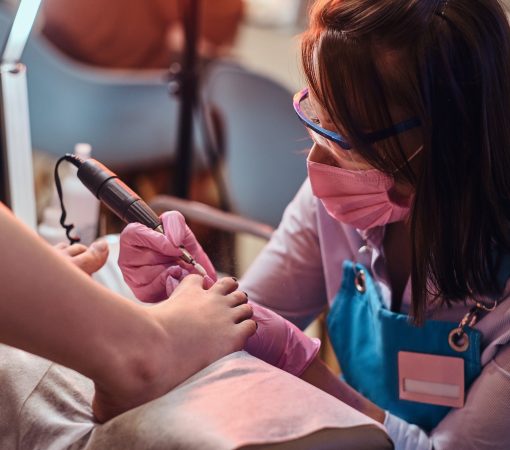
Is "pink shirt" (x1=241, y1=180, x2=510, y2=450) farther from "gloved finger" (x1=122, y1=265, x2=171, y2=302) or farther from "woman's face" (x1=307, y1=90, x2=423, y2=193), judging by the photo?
"gloved finger" (x1=122, y1=265, x2=171, y2=302)

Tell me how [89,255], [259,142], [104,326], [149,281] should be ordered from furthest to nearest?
[259,142] → [89,255] → [149,281] → [104,326]

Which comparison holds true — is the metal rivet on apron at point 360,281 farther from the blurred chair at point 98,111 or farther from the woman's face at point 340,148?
the blurred chair at point 98,111

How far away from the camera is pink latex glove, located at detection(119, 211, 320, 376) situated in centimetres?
101

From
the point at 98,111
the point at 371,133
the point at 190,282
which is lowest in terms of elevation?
the point at 98,111

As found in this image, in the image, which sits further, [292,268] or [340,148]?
[292,268]

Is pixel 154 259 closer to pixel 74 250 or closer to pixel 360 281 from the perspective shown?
pixel 74 250

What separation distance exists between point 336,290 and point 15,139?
21.7 inches

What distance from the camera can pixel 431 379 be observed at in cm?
126

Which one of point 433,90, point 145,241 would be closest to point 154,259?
point 145,241

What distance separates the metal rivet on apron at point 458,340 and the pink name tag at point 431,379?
0.02m

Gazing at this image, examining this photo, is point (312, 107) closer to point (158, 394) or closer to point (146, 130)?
point (158, 394)

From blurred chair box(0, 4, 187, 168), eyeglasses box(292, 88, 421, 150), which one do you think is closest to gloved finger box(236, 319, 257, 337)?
eyeglasses box(292, 88, 421, 150)

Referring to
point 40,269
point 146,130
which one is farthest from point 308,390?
point 146,130

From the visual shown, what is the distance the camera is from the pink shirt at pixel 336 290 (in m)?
1.17
